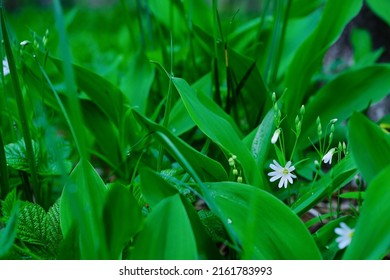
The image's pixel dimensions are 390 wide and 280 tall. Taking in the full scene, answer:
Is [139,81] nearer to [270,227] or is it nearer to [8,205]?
[8,205]

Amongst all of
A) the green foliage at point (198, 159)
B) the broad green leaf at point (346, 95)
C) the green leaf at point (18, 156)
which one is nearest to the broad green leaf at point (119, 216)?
the green foliage at point (198, 159)

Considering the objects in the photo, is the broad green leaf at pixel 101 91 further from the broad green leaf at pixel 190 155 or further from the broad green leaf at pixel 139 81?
the broad green leaf at pixel 190 155

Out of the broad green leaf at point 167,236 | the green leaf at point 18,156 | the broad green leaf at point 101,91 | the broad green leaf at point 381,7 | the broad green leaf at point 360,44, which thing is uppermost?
the broad green leaf at point 381,7

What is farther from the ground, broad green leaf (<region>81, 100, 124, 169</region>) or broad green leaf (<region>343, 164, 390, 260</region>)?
broad green leaf (<region>81, 100, 124, 169</region>)

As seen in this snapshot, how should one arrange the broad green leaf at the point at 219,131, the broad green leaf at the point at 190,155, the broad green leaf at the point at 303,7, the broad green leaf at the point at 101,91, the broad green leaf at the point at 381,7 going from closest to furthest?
the broad green leaf at the point at 190,155, the broad green leaf at the point at 219,131, the broad green leaf at the point at 101,91, the broad green leaf at the point at 381,7, the broad green leaf at the point at 303,7

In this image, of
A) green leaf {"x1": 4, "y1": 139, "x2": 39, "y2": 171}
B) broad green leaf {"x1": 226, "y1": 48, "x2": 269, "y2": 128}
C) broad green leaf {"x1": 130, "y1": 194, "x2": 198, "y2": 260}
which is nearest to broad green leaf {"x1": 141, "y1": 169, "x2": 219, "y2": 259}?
broad green leaf {"x1": 130, "y1": 194, "x2": 198, "y2": 260}

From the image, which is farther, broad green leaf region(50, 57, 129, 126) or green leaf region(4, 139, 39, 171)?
broad green leaf region(50, 57, 129, 126)

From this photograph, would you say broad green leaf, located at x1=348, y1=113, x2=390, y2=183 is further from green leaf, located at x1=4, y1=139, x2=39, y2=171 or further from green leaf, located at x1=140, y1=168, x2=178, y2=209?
green leaf, located at x1=4, y1=139, x2=39, y2=171
